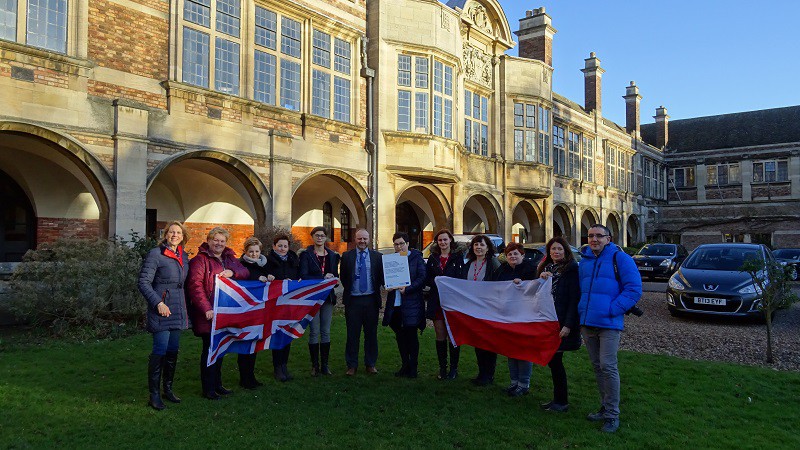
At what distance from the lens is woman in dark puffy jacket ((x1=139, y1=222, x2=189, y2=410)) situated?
584 cm

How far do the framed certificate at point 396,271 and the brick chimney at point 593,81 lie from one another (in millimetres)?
33067

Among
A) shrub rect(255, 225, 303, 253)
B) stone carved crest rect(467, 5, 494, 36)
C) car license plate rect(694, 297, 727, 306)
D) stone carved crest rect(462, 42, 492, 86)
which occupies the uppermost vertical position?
stone carved crest rect(467, 5, 494, 36)

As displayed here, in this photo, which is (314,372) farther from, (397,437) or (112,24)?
(112,24)

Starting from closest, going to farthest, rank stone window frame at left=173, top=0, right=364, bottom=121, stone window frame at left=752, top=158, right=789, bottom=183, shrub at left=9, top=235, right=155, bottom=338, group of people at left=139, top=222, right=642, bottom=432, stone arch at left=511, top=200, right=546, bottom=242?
group of people at left=139, top=222, right=642, bottom=432
shrub at left=9, top=235, right=155, bottom=338
stone window frame at left=173, top=0, right=364, bottom=121
stone arch at left=511, top=200, right=546, bottom=242
stone window frame at left=752, top=158, right=789, bottom=183

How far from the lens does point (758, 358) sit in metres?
8.82

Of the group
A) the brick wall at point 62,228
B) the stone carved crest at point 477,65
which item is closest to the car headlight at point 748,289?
the stone carved crest at point 477,65

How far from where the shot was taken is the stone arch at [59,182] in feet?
39.7

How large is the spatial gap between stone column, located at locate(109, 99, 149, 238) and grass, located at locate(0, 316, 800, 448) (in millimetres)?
4838

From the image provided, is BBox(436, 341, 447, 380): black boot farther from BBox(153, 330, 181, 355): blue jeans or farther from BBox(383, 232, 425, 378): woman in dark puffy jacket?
BBox(153, 330, 181, 355): blue jeans

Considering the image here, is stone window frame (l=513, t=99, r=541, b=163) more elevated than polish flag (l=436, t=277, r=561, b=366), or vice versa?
stone window frame (l=513, t=99, r=541, b=163)

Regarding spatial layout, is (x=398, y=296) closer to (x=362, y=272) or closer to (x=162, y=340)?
(x=362, y=272)

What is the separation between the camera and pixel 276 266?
7270 mm

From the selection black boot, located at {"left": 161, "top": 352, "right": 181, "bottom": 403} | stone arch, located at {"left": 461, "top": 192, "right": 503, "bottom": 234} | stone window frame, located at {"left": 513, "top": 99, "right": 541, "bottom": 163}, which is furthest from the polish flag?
stone window frame, located at {"left": 513, "top": 99, "right": 541, "bottom": 163}

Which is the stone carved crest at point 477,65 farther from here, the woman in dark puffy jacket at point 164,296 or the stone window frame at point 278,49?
the woman in dark puffy jacket at point 164,296
